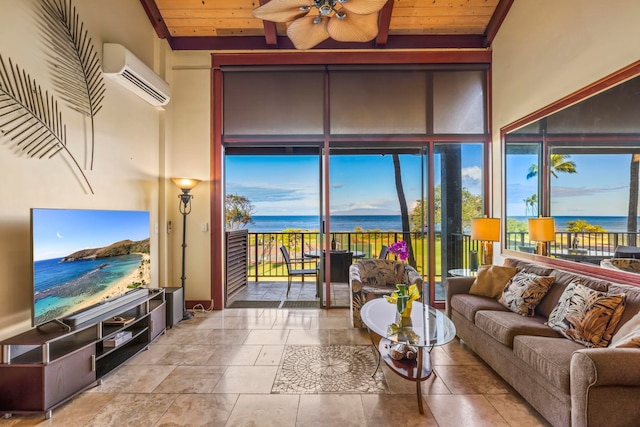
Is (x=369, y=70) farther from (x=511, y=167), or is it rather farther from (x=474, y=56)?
(x=511, y=167)

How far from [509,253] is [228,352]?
11.8ft

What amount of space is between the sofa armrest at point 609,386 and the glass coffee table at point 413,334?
2.40 feet

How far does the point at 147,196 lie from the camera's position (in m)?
3.76

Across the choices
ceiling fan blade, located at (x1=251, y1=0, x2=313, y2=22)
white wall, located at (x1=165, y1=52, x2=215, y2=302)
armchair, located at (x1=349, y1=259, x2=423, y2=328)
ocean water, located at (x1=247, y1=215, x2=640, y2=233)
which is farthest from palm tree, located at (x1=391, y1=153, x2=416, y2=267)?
white wall, located at (x1=165, y1=52, x2=215, y2=302)

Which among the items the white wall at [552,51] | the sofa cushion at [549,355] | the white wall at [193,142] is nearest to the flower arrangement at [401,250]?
the sofa cushion at [549,355]

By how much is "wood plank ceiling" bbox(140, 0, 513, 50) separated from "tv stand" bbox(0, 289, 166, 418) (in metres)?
3.72

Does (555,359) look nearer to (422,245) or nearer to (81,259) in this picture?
(422,245)

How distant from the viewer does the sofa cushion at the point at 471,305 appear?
2760 millimetres

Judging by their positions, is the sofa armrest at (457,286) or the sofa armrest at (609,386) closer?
the sofa armrest at (609,386)

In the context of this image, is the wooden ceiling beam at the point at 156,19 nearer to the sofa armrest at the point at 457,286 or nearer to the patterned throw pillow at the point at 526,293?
the sofa armrest at the point at 457,286

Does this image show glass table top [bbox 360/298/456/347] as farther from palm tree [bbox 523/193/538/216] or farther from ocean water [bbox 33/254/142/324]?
ocean water [bbox 33/254/142/324]

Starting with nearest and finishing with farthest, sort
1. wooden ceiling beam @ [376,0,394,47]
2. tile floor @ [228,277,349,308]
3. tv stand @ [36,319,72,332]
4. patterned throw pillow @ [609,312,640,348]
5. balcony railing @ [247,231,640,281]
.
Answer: patterned throw pillow @ [609,312,640,348] → tv stand @ [36,319,72,332] → balcony railing @ [247,231,640,281] → wooden ceiling beam @ [376,0,394,47] → tile floor @ [228,277,349,308]

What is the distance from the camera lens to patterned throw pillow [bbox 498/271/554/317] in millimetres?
2566

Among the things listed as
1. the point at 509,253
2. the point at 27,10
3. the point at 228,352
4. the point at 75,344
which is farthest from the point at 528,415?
the point at 27,10
